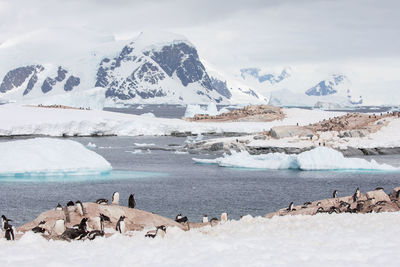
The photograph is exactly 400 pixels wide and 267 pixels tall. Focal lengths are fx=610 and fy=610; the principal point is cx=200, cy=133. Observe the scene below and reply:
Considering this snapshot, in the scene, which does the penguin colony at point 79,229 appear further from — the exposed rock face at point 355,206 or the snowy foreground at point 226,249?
the exposed rock face at point 355,206

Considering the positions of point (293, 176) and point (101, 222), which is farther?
point (293, 176)

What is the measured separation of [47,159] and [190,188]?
10455 mm

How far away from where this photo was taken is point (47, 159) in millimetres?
41781

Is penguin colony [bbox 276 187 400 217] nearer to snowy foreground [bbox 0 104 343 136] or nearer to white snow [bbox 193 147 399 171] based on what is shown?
white snow [bbox 193 147 399 171]

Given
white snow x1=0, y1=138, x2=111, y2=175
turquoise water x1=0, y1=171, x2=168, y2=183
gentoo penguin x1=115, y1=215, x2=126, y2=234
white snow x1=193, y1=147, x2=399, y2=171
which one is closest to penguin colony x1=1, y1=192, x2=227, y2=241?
gentoo penguin x1=115, y1=215, x2=126, y2=234

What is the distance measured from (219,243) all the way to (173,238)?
1.71 metres

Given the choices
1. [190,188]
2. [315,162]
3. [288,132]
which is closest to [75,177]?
[190,188]

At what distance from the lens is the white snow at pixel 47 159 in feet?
135

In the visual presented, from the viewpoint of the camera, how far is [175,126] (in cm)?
9194

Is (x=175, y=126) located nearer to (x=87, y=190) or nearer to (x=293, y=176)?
(x=293, y=176)

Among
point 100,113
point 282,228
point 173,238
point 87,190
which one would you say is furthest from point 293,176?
point 100,113

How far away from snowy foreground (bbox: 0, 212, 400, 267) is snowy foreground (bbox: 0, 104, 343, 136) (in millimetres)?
71009

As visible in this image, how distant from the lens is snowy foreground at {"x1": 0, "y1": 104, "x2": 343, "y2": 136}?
279 ft

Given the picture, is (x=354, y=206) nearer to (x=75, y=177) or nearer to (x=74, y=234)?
(x=74, y=234)
